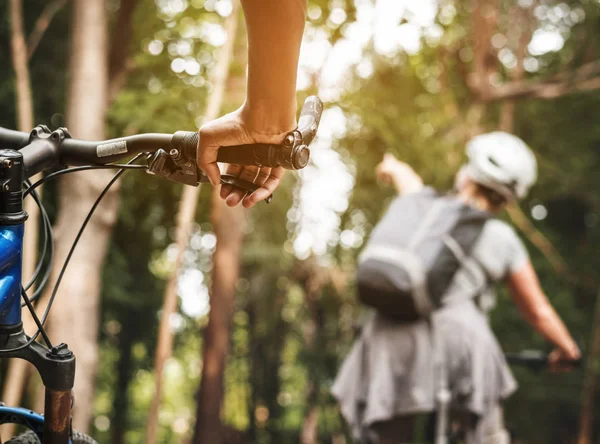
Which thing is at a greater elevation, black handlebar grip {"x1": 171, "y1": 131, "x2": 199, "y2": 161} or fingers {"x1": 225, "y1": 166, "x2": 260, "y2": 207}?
black handlebar grip {"x1": 171, "y1": 131, "x2": 199, "y2": 161}

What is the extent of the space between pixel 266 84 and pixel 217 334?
4.84m

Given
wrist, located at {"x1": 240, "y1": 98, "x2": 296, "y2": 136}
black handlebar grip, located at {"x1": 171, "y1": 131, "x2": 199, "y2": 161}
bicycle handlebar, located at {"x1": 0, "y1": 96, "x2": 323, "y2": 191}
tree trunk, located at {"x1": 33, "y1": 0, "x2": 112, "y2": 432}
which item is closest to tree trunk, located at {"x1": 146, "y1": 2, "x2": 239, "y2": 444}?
tree trunk, located at {"x1": 33, "y1": 0, "x2": 112, "y2": 432}

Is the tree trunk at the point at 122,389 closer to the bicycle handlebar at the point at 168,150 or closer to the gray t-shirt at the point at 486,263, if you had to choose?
the gray t-shirt at the point at 486,263

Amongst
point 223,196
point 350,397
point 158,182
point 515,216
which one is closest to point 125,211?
point 158,182

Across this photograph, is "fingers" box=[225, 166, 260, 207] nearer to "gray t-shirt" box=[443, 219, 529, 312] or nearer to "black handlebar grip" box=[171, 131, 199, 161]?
"black handlebar grip" box=[171, 131, 199, 161]

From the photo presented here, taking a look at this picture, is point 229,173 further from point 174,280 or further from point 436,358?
point 174,280

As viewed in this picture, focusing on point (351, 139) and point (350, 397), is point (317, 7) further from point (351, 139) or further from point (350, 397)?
point (350, 397)

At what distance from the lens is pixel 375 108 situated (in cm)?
572

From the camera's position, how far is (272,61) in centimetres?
94

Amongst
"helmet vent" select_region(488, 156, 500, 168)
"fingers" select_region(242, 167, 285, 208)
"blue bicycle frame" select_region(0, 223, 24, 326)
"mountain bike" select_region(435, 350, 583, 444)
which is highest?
"helmet vent" select_region(488, 156, 500, 168)

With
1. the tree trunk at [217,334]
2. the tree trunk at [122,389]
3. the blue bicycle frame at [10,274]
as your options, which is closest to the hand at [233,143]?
the blue bicycle frame at [10,274]

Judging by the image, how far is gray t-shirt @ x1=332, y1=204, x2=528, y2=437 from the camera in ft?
10.4

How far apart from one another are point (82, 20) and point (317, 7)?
1672 mm

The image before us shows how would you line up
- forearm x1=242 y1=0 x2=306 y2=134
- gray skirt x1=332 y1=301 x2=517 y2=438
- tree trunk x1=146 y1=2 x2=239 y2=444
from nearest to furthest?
forearm x1=242 y1=0 x2=306 y2=134, gray skirt x1=332 y1=301 x2=517 y2=438, tree trunk x1=146 y1=2 x2=239 y2=444
